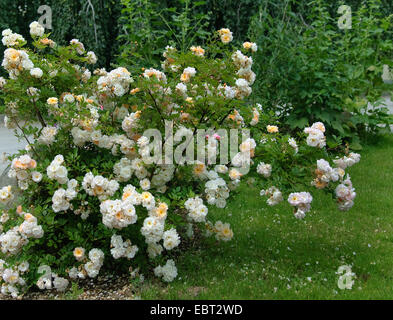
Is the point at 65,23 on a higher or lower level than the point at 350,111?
higher

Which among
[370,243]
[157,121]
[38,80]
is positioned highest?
[38,80]

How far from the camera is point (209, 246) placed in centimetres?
350

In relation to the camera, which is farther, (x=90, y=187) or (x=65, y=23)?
(x=65, y=23)

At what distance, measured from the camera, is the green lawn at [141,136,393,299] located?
286 centimetres

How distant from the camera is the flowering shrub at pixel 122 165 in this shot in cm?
280

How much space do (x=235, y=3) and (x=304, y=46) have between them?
8.65 feet

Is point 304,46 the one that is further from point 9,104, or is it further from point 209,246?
point 9,104

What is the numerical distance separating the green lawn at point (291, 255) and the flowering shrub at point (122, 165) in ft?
0.64

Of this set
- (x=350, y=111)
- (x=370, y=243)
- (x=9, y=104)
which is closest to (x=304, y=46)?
(x=350, y=111)

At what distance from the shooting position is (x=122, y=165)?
293 cm

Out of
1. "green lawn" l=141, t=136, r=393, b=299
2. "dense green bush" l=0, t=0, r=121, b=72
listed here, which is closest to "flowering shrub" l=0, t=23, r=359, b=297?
"green lawn" l=141, t=136, r=393, b=299

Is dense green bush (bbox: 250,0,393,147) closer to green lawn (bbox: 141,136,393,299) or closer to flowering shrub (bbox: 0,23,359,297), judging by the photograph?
green lawn (bbox: 141,136,393,299)

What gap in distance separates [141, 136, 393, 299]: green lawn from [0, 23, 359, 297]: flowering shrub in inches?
7.7

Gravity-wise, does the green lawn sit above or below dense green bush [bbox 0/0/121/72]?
below
